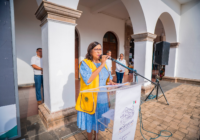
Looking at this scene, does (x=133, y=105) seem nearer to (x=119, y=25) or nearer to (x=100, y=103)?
(x=100, y=103)

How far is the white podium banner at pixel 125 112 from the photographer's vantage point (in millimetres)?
1150

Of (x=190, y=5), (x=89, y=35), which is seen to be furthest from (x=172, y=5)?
(x=89, y=35)

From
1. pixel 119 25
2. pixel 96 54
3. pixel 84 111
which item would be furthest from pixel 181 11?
pixel 84 111

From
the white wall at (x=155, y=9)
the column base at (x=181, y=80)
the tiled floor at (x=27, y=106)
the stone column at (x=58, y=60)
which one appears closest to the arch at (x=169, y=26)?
the white wall at (x=155, y=9)

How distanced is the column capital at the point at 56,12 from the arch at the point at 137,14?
2.54 m

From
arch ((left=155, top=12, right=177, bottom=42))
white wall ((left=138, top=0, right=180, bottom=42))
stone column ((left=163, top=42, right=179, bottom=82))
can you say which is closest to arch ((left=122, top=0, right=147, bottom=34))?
white wall ((left=138, top=0, right=180, bottom=42))

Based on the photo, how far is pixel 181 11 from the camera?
22.6ft

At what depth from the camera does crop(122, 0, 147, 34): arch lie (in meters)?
4.00

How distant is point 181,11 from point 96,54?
795 cm

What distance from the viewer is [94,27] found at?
7.31 meters

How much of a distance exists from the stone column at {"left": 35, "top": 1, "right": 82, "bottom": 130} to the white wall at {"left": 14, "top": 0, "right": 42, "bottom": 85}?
3.56 metres

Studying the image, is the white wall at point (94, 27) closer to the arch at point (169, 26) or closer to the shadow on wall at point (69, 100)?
the arch at point (169, 26)

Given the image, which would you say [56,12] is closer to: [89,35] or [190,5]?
[89,35]

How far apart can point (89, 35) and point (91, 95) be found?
616 centimetres
